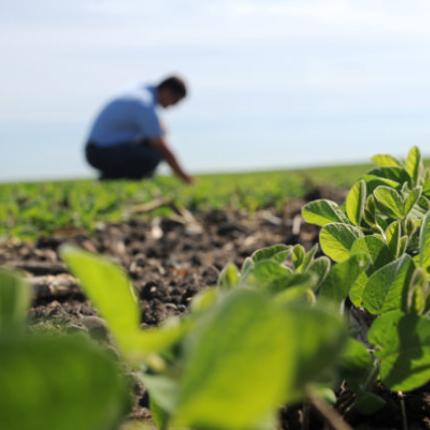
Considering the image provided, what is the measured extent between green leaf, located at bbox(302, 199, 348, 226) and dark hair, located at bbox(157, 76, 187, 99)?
1281 centimetres

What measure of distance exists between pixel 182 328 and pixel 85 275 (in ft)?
0.33

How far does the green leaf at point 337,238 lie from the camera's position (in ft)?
4.01

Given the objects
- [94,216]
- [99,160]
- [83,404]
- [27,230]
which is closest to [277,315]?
[83,404]

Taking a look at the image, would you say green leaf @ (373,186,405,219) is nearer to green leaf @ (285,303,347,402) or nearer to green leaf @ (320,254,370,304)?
green leaf @ (320,254,370,304)

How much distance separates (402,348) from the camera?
958 mm

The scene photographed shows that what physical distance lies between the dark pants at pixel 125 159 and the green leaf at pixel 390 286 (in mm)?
12955

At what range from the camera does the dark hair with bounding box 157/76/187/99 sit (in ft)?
45.4

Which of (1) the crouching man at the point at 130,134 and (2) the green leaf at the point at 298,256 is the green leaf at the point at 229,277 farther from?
(1) the crouching man at the point at 130,134

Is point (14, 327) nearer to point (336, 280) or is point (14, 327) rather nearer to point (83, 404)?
point (83, 404)

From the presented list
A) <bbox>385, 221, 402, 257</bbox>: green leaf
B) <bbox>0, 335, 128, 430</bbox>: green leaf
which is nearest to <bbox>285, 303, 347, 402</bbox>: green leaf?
<bbox>0, 335, 128, 430</bbox>: green leaf

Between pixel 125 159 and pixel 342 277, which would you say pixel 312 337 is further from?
pixel 125 159

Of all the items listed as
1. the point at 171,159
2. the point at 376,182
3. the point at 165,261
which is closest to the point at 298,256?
the point at 376,182

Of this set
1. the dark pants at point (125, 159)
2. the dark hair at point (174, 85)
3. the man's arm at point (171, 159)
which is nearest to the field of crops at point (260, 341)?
the man's arm at point (171, 159)

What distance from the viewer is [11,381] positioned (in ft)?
1.58
